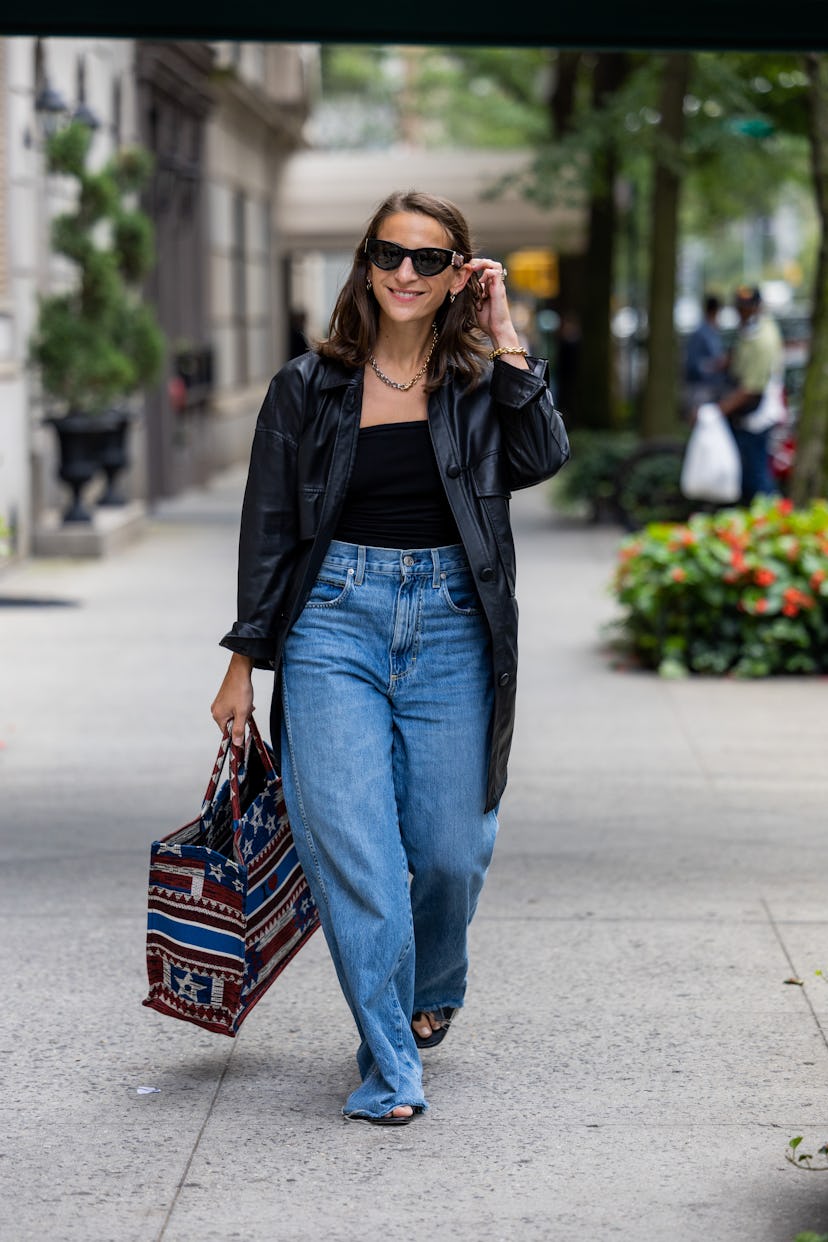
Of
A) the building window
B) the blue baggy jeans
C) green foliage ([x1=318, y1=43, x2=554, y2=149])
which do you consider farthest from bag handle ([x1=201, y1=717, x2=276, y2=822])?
green foliage ([x1=318, y1=43, x2=554, y2=149])

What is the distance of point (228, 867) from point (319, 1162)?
2.07ft

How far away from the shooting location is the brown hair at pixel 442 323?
3891 mm

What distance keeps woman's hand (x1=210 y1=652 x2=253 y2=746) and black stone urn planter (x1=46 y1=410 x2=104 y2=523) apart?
995cm

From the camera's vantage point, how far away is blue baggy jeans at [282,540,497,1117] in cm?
380

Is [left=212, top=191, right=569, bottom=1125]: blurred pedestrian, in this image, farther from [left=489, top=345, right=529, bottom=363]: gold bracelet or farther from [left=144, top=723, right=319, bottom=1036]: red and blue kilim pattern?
[left=144, top=723, right=319, bottom=1036]: red and blue kilim pattern

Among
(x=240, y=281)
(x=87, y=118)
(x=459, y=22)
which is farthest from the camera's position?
(x=240, y=281)

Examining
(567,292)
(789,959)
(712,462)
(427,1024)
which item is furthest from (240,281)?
(427,1024)

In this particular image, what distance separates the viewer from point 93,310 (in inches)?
547

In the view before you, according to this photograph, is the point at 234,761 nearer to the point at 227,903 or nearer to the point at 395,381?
the point at 227,903

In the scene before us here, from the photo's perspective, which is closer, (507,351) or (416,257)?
(416,257)

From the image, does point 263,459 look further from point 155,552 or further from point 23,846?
point 155,552

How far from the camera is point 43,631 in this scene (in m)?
10.6

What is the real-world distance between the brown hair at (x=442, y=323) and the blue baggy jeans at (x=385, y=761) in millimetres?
384

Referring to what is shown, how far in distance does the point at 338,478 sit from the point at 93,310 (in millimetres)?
10489
